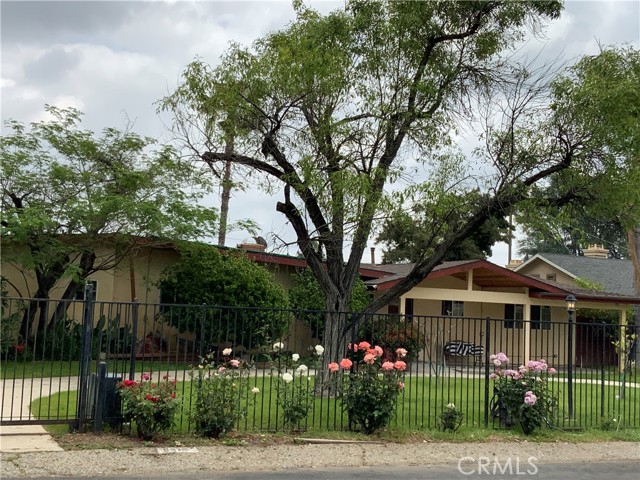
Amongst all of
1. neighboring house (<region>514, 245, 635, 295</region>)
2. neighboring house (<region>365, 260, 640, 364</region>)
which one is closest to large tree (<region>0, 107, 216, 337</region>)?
neighboring house (<region>365, 260, 640, 364</region>)

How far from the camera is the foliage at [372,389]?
32.9ft

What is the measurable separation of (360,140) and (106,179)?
894cm

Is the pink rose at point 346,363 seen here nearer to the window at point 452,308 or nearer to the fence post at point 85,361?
the fence post at point 85,361

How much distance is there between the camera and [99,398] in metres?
9.34

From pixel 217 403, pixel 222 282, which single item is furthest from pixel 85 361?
pixel 222 282

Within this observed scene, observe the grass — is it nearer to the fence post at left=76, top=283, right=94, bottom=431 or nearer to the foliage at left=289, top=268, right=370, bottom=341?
the fence post at left=76, top=283, right=94, bottom=431

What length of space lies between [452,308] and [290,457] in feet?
62.7

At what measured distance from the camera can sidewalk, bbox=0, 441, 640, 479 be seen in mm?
7949

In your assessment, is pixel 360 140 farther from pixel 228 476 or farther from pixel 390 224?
pixel 228 476

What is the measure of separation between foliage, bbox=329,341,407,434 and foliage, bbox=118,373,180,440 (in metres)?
2.29

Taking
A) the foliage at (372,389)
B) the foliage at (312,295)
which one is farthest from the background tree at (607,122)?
the foliage at (312,295)

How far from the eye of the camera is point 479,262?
78.1ft

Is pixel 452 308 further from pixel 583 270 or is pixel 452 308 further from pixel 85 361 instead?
pixel 85 361

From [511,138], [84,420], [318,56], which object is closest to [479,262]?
[511,138]
